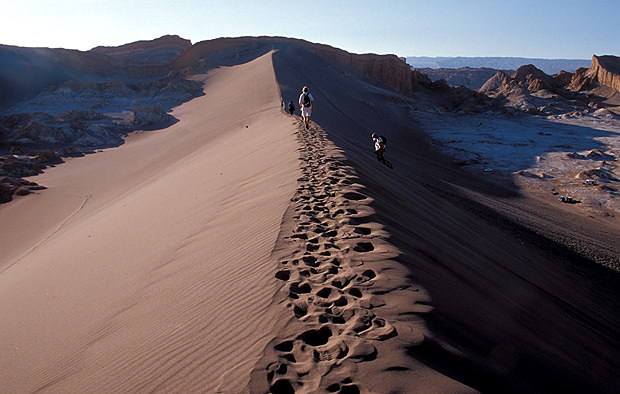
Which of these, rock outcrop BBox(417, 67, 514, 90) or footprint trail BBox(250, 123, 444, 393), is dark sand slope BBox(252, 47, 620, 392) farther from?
rock outcrop BBox(417, 67, 514, 90)

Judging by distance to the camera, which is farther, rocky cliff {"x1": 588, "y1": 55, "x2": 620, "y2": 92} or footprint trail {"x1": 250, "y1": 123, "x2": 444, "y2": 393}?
rocky cliff {"x1": 588, "y1": 55, "x2": 620, "y2": 92}

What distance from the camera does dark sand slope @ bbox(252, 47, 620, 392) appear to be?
2.30m

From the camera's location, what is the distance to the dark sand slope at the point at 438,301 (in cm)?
230

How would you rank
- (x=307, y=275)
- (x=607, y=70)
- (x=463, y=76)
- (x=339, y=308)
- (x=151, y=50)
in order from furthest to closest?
(x=463, y=76)
(x=151, y=50)
(x=607, y=70)
(x=307, y=275)
(x=339, y=308)

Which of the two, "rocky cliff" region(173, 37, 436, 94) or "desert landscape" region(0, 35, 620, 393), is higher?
"rocky cliff" region(173, 37, 436, 94)

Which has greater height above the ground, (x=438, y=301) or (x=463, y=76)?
(x=463, y=76)

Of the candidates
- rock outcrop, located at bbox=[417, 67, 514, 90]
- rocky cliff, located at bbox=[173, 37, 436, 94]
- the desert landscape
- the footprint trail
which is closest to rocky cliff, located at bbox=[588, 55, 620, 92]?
rocky cliff, located at bbox=[173, 37, 436, 94]

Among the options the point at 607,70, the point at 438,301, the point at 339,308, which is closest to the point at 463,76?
the point at 607,70

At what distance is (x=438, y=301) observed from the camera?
3.01 meters

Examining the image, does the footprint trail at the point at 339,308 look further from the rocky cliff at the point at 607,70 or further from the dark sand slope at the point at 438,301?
the rocky cliff at the point at 607,70

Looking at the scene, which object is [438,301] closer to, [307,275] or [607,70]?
[307,275]

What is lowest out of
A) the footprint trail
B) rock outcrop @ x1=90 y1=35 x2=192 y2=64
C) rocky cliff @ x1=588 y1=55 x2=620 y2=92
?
the footprint trail

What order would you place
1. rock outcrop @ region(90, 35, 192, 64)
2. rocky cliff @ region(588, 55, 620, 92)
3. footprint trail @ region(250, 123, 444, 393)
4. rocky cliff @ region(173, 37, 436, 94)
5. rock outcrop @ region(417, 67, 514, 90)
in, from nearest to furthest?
footprint trail @ region(250, 123, 444, 393)
rocky cliff @ region(588, 55, 620, 92)
rocky cliff @ region(173, 37, 436, 94)
rock outcrop @ region(90, 35, 192, 64)
rock outcrop @ region(417, 67, 514, 90)

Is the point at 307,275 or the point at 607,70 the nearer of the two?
the point at 307,275
